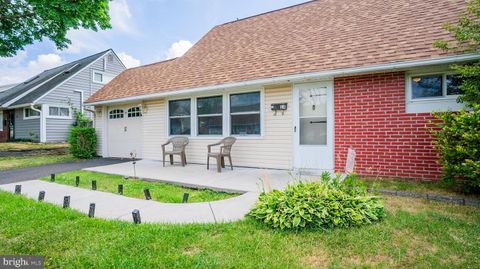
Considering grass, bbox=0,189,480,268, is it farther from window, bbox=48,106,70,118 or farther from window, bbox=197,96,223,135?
window, bbox=48,106,70,118

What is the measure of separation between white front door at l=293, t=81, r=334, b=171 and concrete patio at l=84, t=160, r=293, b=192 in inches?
29.0

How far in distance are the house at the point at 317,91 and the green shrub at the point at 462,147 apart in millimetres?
858

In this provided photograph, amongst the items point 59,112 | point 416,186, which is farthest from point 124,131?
point 416,186

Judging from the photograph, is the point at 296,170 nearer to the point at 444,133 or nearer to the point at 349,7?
the point at 444,133

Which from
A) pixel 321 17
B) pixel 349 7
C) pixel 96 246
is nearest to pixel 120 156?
pixel 96 246

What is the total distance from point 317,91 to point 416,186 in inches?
118

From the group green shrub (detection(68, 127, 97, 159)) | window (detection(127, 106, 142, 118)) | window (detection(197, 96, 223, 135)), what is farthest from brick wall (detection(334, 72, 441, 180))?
green shrub (detection(68, 127, 97, 159))

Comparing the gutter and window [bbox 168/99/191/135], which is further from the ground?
the gutter

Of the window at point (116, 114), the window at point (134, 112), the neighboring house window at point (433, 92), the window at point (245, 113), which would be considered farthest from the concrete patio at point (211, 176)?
the window at point (116, 114)

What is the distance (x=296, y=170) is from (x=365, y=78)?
2.79m

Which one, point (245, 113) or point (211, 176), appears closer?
point (211, 176)

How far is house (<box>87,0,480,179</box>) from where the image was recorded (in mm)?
5223

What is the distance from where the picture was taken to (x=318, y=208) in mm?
3135

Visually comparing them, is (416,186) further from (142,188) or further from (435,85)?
(142,188)
